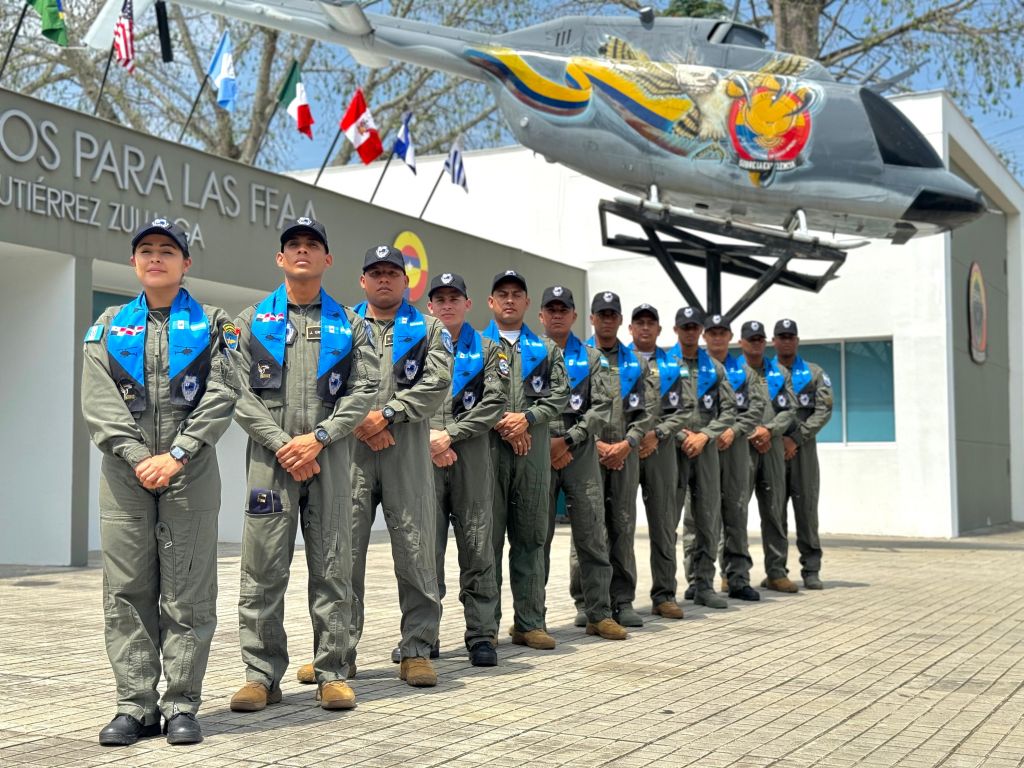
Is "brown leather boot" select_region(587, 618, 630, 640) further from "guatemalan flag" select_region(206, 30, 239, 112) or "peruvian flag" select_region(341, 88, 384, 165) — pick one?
"peruvian flag" select_region(341, 88, 384, 165)

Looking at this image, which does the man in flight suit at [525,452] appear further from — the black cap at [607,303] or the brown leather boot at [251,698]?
the brown leather boot at [251,698]

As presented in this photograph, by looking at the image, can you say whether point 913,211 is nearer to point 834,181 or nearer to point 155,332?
point 834,181

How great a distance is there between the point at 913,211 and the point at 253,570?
12.3m

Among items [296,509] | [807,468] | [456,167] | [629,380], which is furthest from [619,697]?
[456,167]

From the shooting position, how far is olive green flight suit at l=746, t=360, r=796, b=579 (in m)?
10.5

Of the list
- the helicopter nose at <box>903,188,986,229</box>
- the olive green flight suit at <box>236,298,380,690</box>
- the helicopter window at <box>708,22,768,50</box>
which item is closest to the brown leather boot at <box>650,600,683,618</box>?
the olive green flight suit at <box>236,298,380,690</box>

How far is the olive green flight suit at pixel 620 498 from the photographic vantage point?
8.00m

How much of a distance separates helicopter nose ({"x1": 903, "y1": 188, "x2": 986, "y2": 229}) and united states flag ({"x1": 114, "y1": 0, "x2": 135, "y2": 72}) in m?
9.66

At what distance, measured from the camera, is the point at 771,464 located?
10594 millimetres

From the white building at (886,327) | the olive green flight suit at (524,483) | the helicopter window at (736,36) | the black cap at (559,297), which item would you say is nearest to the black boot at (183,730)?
the olive green flight suit at (524,483)

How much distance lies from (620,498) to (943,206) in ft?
30.8

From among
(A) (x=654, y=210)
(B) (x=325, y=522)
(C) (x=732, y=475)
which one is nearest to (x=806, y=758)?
(B) (x=325, y=522)

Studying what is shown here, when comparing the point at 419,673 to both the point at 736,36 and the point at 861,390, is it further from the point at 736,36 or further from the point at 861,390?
the point at 861,390

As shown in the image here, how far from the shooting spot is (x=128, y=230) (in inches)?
484
